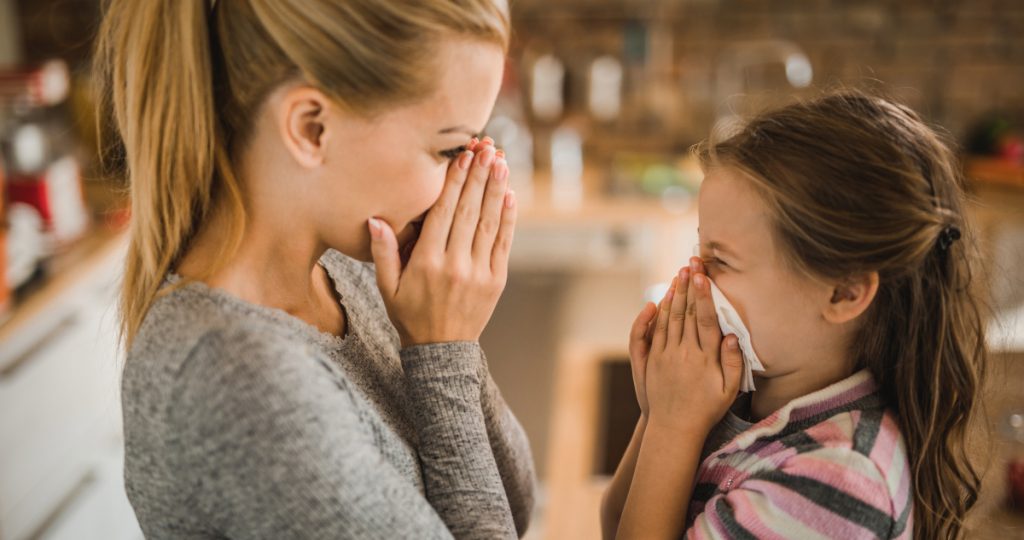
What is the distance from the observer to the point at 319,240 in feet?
2.94

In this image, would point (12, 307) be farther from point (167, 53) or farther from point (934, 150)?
point (934, 150)

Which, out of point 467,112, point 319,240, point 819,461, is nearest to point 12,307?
point 319,240

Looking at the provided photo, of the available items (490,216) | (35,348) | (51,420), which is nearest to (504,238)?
(490,216)

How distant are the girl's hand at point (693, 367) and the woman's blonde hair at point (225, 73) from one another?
0.99 ft

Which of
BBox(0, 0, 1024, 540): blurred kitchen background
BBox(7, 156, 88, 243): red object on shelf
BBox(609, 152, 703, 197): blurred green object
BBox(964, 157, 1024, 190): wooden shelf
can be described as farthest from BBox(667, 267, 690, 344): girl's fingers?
BBox(964, 157, 1024, 190): wooden shelf

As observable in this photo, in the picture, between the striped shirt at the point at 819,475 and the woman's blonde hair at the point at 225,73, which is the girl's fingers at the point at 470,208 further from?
the striped shirt at the point at 819,475

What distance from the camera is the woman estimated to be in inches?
29.3

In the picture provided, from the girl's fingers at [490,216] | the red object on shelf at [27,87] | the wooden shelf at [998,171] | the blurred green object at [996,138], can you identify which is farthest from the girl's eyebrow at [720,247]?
the blurred green object at [996,138]

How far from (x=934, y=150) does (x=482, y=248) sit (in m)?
0.42

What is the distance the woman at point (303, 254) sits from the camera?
2.44 feet

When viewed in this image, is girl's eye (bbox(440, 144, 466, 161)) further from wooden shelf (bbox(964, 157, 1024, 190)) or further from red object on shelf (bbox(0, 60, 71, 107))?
wooden shelf (bbox(964, 157, 1024, 190))

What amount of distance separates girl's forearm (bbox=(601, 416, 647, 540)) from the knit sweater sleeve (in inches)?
10.9

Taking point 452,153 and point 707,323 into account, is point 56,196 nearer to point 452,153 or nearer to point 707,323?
point 452,153

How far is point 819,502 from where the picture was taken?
0.81m
